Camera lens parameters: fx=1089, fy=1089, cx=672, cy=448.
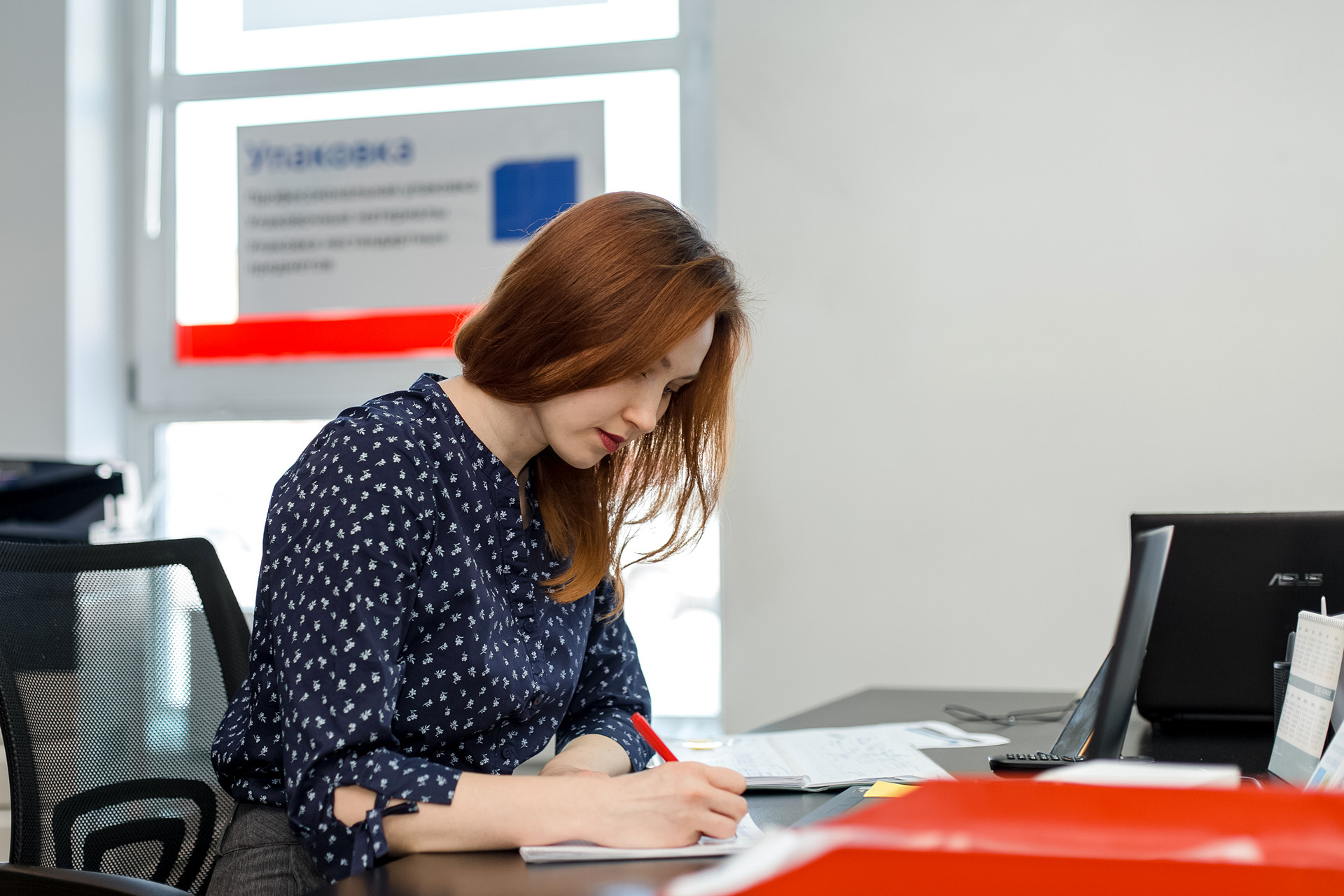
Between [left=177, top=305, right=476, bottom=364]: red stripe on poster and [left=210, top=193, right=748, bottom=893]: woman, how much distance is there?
5.90ft

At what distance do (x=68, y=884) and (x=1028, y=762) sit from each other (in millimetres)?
820

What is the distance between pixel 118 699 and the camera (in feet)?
3.78

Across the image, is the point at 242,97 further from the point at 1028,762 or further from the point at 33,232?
the point at 1028,762

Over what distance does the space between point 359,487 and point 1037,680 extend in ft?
6.79

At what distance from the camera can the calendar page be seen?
102 centimetres

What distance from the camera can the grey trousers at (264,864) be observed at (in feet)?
3.05

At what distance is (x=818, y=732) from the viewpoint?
1.41 meters

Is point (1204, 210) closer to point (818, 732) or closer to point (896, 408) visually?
point (896, 408)

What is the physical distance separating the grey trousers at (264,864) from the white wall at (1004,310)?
1844 mm

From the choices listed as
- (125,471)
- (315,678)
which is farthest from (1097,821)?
(125,471)

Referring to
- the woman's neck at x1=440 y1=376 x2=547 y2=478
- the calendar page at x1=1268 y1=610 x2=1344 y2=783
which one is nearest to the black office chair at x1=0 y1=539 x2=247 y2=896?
the woman's neck at x1=440 y1=376 x2=547 y2=478

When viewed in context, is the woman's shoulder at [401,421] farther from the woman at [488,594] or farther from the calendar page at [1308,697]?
the calendar page at [1308,697]

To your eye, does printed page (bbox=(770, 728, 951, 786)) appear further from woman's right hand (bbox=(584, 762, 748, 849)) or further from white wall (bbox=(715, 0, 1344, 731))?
white wall (bbox=(715, 0, 1344, 731))

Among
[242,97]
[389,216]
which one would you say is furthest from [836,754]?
[242,97]
